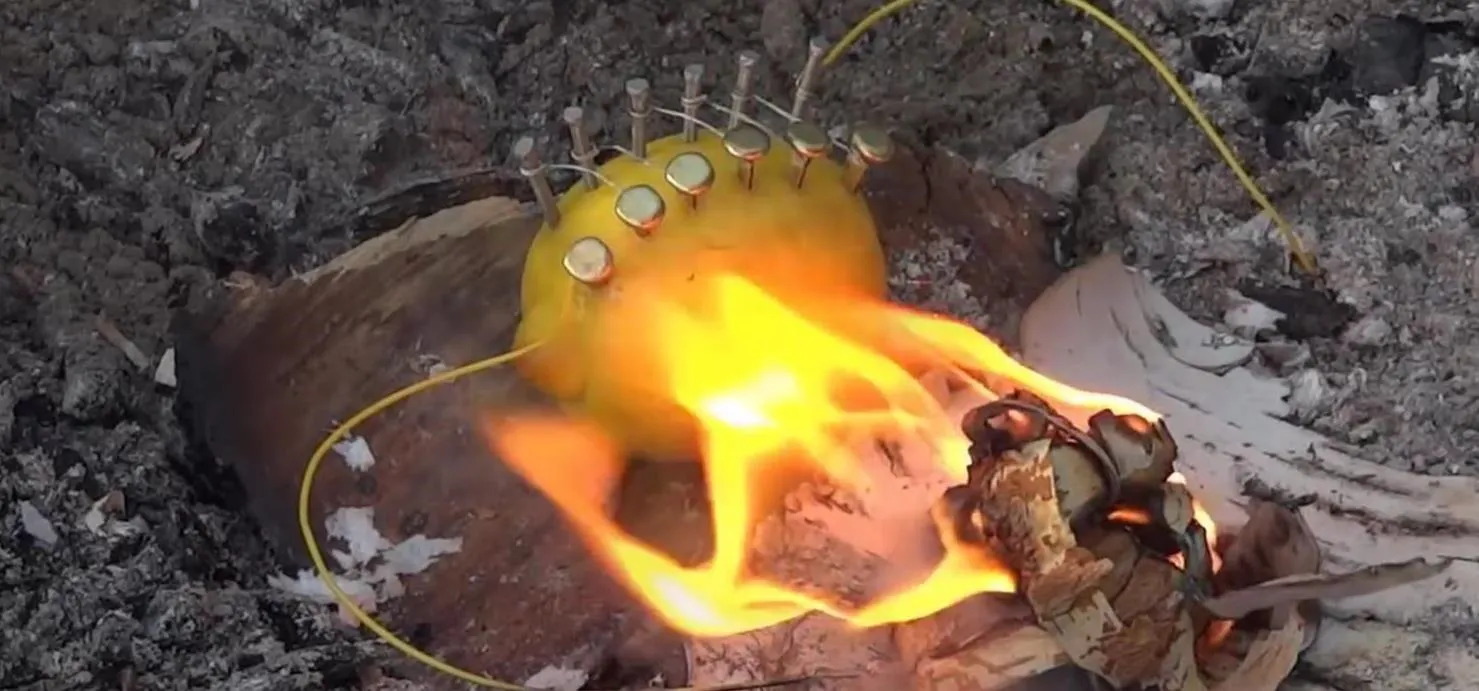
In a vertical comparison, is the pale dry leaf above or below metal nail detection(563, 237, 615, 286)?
below

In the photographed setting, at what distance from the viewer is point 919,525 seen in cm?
94

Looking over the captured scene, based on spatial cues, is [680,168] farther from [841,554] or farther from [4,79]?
[4,79]

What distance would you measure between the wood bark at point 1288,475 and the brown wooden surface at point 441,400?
0.05 m

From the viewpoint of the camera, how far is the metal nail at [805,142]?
93cm

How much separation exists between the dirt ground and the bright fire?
16 centimetres

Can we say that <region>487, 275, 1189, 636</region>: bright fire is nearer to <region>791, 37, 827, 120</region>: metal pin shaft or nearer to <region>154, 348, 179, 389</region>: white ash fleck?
<region>791, 37, 827, 120</region>: metal pin shaft

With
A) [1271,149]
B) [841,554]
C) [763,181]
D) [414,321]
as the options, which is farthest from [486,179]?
[1271,149]

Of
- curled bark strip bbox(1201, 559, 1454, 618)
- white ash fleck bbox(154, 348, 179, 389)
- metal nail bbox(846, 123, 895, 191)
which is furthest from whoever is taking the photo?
white ash fleck bbox(154, 348, 179, 389)

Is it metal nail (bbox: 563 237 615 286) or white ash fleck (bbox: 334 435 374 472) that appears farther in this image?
white ash fleck (bbox: 334 435 374 472)

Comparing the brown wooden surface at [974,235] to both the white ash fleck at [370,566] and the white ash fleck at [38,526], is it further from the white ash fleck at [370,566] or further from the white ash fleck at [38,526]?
the white ash fleck at [38,526]

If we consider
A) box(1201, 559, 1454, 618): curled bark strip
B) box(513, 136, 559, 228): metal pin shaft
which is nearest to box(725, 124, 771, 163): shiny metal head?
box(513, 136, 559, 228): metal pin shaft

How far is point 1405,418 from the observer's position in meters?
1.03

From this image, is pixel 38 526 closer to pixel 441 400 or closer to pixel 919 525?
pixel 441 400

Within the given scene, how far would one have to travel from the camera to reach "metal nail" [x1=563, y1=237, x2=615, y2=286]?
894 mm
